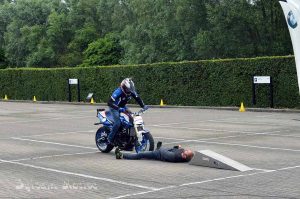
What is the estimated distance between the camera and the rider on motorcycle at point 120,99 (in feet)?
44.1

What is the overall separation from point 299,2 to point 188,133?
7.73 meters

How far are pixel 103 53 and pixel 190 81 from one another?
123 feet

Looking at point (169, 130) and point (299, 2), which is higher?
point (299, 2)

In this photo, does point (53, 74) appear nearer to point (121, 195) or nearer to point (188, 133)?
point (188, 133)

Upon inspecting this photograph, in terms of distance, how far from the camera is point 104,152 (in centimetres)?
1432

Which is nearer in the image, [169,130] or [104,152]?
[104,152]

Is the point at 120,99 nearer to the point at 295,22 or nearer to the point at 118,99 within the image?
the point at 118,99

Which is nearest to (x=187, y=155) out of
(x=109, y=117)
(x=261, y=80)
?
(x=109, y=117)

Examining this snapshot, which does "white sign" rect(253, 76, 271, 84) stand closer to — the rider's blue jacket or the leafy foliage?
the leafy foliage

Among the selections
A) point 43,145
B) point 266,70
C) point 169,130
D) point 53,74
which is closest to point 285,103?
point 266,70

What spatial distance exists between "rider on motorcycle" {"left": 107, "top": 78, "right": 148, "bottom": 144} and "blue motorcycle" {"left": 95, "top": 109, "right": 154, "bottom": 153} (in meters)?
0.11

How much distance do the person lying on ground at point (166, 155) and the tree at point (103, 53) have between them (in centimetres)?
5779

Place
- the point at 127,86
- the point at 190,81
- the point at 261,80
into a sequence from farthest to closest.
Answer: the point at 190,81 → the point at 261,80 → the point at 127,86

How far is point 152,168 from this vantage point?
11.6 m
